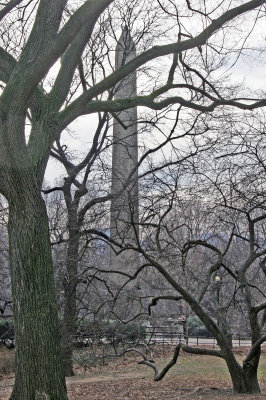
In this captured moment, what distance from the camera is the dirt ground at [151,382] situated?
10.9 metres

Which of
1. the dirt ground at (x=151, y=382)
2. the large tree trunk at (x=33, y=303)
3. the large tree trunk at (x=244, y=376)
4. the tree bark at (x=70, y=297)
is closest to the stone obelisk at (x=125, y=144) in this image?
the tree bark at (x=70, y=297)

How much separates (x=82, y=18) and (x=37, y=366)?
481cm

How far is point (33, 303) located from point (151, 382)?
854 centimetres

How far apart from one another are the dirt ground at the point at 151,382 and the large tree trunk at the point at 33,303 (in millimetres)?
4224

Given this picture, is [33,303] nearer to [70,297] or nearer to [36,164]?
[36,164]

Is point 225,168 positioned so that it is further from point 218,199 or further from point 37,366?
point 37,366

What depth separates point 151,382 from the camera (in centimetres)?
1426

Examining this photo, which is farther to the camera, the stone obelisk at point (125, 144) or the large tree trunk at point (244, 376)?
the stone obelisk at point (125, 144)

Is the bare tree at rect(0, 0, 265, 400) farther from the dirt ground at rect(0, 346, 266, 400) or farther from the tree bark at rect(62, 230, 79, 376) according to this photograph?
the tree bark at rect(62, 230, 79, 376)

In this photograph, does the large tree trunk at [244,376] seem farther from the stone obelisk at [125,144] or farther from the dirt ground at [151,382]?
the stone obelisk at [125,144]

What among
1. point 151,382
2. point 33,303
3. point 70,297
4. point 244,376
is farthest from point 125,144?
point 33,303

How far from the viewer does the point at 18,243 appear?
6.92 metres

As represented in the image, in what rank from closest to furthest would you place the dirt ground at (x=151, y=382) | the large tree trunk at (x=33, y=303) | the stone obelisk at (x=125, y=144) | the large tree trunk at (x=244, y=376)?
the large tree trunk at (x=33, y=303) < the large tree trunk at (x=244, y=376) < the dirt ground at (x=151, y=382) < the stone obelisk at (x=125, y=144)

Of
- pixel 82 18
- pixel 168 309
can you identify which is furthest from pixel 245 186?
pixel 168 309
